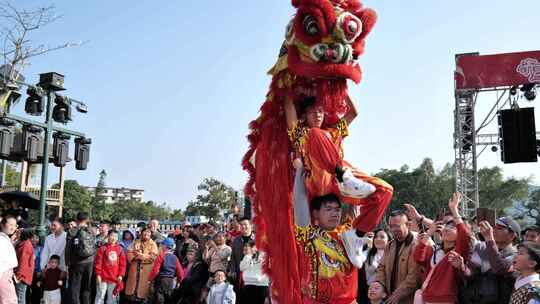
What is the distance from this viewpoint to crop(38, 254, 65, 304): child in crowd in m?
7.85

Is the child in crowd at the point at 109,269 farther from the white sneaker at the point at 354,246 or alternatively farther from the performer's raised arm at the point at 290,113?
the white sneaker at the point at 354,246

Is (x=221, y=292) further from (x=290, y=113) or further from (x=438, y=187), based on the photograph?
(x=438, y=187)

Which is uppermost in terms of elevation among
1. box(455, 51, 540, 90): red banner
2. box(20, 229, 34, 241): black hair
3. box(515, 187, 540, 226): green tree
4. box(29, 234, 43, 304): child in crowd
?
box(455, 51, 540, 90): red banner

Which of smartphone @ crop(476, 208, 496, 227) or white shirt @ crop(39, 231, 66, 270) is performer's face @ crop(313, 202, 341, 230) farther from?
white shirt @ crop(39, 231, 66, 270)

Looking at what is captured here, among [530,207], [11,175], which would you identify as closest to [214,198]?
[11,175]

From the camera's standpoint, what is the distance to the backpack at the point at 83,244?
312 inches

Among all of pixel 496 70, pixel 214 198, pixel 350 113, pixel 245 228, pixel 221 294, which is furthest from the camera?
pixel 214 198

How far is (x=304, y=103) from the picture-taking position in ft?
10.9

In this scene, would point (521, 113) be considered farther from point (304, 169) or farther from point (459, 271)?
point (304, 169)

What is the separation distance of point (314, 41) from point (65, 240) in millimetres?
6538

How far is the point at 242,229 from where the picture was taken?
699 centimetres

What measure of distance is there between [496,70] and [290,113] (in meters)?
12.2

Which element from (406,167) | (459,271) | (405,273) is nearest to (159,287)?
(405,273)

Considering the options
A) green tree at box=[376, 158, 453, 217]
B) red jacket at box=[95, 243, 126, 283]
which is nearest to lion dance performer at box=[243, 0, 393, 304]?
red jacket at box=[95, 243, 126, 283]
